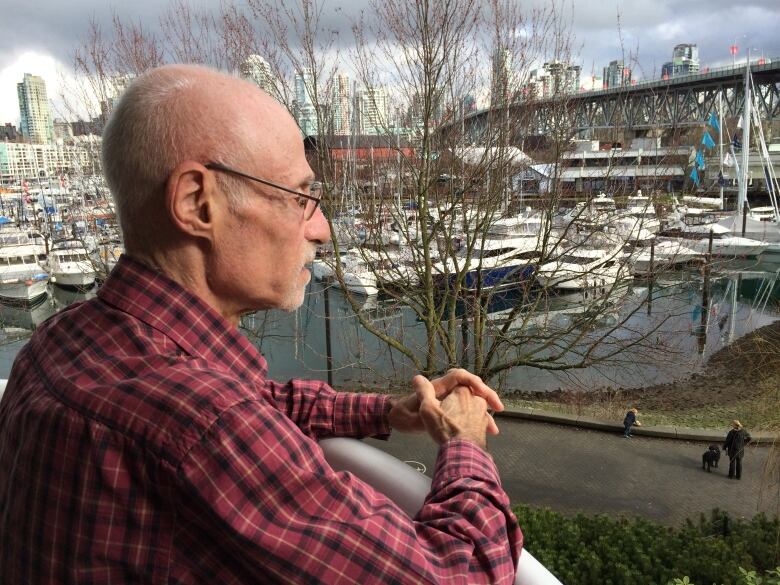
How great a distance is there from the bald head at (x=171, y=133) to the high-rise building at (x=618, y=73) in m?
9.36

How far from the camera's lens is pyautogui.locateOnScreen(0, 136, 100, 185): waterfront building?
1090cm

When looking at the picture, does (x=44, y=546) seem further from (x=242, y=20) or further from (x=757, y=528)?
(x=242, y=20)

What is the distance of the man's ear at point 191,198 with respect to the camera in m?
1.05

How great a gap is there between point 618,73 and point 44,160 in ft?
146

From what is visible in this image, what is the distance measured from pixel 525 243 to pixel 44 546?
11.7 m

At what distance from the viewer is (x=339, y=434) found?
1.63 metres

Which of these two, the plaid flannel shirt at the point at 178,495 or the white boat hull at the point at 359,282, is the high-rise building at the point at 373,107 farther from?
the plaid flannel shirt at the point at 178,495

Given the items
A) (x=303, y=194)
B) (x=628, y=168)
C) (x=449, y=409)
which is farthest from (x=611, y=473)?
(x=303, y=194)

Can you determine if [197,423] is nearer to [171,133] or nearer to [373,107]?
[171,133]

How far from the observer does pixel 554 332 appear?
10.6 meters

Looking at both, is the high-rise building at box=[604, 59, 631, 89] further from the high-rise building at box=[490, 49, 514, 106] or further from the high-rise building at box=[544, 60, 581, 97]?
the high-rise building at box=[490, 49, 514, 106]

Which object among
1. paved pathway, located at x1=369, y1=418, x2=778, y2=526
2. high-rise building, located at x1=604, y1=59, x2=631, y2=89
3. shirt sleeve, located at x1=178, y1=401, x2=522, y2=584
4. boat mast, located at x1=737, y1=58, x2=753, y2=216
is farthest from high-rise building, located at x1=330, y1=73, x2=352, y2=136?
boat mast, located at x1=737, y1=58, x2=753, y2=216

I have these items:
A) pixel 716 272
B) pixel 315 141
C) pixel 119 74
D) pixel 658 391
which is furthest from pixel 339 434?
pixel 658 391

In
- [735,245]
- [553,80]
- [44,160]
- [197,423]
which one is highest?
[44,160]
